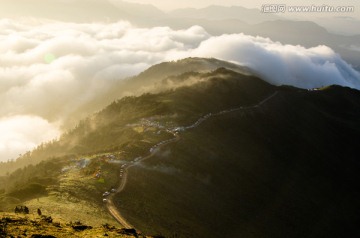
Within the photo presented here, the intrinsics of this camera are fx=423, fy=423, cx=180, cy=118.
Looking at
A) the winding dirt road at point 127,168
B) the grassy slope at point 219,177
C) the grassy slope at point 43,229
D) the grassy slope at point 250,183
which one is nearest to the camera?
the grassy slope at point 43,229

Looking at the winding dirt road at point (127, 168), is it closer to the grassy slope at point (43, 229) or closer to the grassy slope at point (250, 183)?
the grassy slope at point (250, 183)

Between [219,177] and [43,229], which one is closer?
[43,229]

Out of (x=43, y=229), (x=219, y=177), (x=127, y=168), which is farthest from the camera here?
(x=219, y=177)

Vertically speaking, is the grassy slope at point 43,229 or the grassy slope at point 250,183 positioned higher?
the grassy slope at point 43,229

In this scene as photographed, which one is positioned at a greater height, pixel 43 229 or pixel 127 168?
pixel 43 229

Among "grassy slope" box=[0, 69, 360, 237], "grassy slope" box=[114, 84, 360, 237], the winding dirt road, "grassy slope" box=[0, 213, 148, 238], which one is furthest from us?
"grassy slope" box=[114, 84, 360, 237]

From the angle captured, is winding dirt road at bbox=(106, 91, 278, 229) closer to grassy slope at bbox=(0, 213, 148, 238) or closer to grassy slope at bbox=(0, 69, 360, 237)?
grassy slope at bbox=(0, 69, 360, 237)

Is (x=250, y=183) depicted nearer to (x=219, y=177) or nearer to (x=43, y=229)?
(x=219, y=177)

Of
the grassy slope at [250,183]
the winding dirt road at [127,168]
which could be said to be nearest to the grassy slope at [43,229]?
the winding dirt road at [127,168]

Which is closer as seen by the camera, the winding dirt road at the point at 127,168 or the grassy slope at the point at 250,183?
the winding dirt road at the point at 127,168

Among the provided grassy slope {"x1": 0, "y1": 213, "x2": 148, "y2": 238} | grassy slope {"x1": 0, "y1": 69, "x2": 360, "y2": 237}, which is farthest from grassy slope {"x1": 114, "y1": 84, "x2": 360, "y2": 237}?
grassy slope {"x1": 0, "y1": 213, "x2": 148, "y2": 238}

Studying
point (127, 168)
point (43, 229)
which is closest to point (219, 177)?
point (127, 168)

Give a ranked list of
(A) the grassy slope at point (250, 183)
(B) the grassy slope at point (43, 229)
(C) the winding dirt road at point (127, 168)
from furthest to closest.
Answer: (A) the grassy slope at point (250, 183), (C) the winding dirt road at point (127, 168), (B) the grassy slope at point (43, 229)

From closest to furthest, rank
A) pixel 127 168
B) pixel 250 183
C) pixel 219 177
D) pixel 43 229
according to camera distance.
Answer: pixel 43 229, pixel 127 168, pixel 219 177, pixel 250 183
